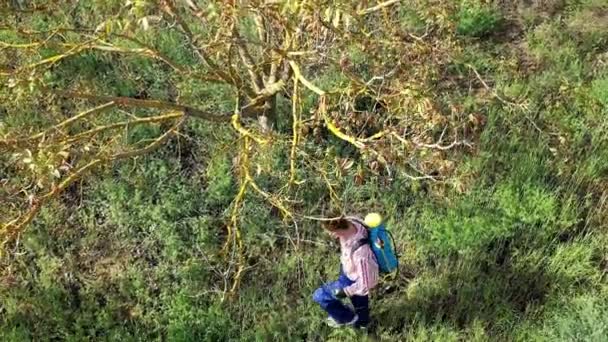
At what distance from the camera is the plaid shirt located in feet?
13.8

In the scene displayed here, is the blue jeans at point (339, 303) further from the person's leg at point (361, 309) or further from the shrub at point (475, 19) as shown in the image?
the shrub at point (475, 19)

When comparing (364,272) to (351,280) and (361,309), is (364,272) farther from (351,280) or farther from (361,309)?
(361,309)

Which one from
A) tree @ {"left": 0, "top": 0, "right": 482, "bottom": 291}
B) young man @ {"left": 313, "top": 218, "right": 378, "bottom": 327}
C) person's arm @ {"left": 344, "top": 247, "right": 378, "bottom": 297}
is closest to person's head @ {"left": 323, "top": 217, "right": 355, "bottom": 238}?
young man @ {"left": 313, "top": 218, "right": 378, "bottom": 327}

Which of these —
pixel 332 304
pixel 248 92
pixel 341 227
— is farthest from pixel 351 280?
pixel 248 92

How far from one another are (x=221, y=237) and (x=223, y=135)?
0.77 m

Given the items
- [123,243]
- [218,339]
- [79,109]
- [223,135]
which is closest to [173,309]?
[218,339]

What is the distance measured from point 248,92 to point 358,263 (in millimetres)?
1173

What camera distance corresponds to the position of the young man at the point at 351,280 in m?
4.18

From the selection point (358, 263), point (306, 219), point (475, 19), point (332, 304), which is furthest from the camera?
point (475, 19)

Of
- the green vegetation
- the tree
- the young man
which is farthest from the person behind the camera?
the green vegetation

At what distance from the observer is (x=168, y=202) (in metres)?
5.10

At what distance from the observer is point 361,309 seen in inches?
179

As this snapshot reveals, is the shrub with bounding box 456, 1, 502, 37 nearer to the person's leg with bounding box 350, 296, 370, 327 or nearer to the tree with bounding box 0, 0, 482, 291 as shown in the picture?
the tree with bounding box 0, 0, 482, 291

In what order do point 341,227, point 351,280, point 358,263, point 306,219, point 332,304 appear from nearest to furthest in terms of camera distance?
point 341,227, point 358,263, point 351,280, point 332,304, point 306,219
